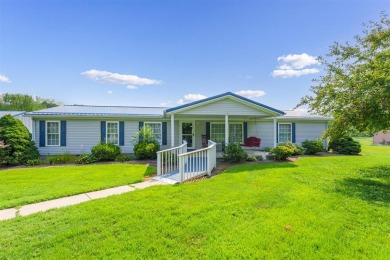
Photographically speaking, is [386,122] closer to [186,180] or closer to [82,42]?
[186,180]

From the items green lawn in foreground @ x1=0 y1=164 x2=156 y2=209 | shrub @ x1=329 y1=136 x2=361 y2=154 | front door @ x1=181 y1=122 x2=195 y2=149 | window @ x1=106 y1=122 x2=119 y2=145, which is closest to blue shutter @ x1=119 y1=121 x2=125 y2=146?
window @ x1=106 y1=122 x2=119 y2=145

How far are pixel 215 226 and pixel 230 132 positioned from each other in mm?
12055

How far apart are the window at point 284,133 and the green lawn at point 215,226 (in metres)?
9.73

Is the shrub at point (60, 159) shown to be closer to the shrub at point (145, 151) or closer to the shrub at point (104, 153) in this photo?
the shrub at point (104, 153)

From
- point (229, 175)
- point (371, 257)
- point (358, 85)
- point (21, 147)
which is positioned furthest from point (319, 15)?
point (21, 147)

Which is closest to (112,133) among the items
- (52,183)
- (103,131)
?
(103,131)

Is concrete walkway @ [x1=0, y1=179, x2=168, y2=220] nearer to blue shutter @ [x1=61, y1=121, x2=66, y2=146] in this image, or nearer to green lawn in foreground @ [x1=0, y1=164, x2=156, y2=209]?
green lawn in foreground @ [x1=0, y1=164, x2=156, y2=209]

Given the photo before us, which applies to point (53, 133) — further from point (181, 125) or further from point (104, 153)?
point (181, 125)

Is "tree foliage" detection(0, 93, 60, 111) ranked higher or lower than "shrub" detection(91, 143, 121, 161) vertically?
higher

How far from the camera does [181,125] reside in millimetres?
14461

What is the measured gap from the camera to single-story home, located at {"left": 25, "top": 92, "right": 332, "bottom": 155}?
11.1m

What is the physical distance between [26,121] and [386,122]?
24421mm

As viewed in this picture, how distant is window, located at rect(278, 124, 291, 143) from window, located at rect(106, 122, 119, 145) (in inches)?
466

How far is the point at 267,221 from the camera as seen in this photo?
12.6 ft
